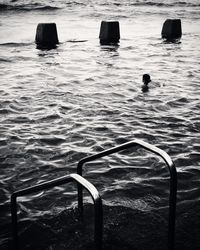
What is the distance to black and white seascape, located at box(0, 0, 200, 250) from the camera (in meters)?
3.85

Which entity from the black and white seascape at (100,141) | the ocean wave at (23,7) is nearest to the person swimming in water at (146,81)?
the black and white seascape at (100,141)

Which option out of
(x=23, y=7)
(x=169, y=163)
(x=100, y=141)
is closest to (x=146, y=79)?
(x=100, y=141)

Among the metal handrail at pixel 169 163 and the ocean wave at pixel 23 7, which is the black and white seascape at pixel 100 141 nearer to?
the metal handrail at pixel 169 163

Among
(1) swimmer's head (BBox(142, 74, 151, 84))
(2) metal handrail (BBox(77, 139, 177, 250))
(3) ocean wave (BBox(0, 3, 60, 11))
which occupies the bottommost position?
(1) swimmer's head (BBox(142, 74, 151, 84))

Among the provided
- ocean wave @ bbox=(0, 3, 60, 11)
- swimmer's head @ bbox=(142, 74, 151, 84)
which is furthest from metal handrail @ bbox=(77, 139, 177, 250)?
ocean wave @ bbox=(0, 3, 60, 11)

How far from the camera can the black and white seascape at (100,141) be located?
12.6ft

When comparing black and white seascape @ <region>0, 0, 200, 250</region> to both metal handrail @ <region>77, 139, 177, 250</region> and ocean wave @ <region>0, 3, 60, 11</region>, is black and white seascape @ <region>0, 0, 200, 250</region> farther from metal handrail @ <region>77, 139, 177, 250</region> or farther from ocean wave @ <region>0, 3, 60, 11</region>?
ocean wave @ <region>0, 3, 60, 11</region>

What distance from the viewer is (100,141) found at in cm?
615

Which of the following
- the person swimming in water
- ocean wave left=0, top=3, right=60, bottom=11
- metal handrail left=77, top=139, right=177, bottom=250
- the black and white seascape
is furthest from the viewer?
ocean wave left=0, top=3, right=60, bottom=11

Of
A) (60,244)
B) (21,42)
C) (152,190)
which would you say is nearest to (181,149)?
(152,190)

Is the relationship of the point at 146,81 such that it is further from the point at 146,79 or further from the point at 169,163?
the point at 169,163

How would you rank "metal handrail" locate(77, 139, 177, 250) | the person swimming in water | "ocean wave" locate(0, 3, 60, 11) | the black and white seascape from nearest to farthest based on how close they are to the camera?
"metal handrail" locate(77, 139, 177, 250)
the black and white seascape
the person swimming in water
"ocean wave" locate(0, 3, 60, 11)

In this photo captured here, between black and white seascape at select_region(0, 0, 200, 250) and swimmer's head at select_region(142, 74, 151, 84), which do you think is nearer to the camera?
black and white seascape at select_region(0, 0, 200, 250)

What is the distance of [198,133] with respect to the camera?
651 cm
